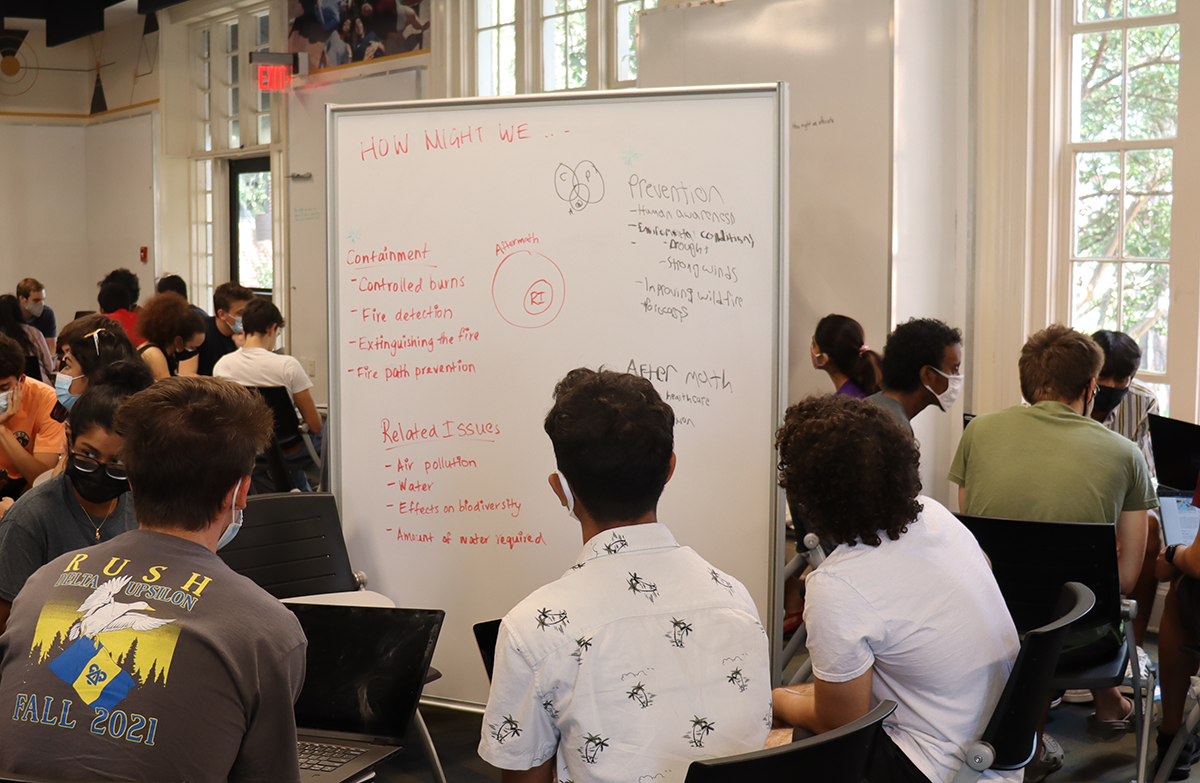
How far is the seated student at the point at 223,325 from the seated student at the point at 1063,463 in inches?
149

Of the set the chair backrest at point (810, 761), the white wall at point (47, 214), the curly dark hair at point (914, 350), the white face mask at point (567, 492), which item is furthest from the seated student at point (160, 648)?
the white wall at point (47, 214)

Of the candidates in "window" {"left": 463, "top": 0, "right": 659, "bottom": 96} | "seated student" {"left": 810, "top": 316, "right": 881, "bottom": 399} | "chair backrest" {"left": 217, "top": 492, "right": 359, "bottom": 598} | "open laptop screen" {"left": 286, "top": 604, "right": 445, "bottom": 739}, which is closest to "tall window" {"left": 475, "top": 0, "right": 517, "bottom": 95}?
"window" {"left": 463, "top": 0, "right": 659, "bottom": 96}

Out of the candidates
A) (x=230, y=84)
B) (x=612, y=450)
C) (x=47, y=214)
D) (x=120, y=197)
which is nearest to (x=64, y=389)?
(x=612, y=450)

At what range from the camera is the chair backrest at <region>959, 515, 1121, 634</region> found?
98.2 inches

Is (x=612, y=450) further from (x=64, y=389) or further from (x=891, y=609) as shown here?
(x=64, y=389)

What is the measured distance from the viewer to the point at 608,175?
8.98 ft

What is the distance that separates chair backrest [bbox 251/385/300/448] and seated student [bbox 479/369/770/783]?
2.99 m

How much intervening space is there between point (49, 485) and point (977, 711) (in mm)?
1886

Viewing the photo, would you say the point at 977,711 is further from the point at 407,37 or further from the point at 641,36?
the point at 407,37

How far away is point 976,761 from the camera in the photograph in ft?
5.66

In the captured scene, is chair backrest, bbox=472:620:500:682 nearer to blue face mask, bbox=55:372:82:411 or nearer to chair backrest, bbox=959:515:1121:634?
chair backrest, bbox=959:515:1121:634

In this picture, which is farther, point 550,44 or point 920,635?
point 550,44

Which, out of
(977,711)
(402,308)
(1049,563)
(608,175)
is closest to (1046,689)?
(977,711)

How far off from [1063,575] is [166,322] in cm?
388
